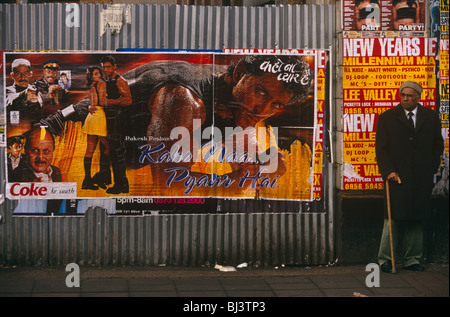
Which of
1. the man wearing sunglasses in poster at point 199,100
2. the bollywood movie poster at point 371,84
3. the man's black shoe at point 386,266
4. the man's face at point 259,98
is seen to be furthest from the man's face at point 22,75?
the man's black shoe at point 386,266

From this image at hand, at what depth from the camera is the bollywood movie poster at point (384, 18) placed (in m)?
8.35

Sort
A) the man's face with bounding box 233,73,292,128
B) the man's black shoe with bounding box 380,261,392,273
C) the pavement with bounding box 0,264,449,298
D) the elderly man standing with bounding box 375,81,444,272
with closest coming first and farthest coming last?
the pavement with bounding box 0,264,449,298, the elderly man standing with bounding box 375,81,444,272, the man's black shoe with bounding box 380,261,392,273, the man's face with bounding box 233,73,292,128

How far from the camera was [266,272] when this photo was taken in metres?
8.35

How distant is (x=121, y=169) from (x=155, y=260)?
3.79 ft

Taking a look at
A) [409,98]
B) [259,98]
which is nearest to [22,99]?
[259,98]

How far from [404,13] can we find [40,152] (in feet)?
15.0

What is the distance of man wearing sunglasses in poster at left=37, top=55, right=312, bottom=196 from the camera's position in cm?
832

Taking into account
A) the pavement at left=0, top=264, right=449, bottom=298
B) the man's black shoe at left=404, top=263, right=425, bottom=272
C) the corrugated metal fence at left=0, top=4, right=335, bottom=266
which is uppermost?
the corrugated metal fence at left=0, top=4, right=335, bottom=266

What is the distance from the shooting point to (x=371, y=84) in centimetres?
844

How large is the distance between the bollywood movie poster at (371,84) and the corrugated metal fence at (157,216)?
0.39m

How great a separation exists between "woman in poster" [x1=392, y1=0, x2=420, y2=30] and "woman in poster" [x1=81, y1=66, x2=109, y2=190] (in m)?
3.53

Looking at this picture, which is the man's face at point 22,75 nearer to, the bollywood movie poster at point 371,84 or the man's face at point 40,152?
the man's face at point 40,152

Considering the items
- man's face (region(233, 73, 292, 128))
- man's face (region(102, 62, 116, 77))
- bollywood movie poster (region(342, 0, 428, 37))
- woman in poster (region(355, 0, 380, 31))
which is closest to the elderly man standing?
bollywood movie poster (region(342, 0, 428, 37))

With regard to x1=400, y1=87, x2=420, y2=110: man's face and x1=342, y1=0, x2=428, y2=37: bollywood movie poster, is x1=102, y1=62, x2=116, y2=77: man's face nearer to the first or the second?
x1=342, y1=0, x2=428, y2=37: bollywood movie poster
